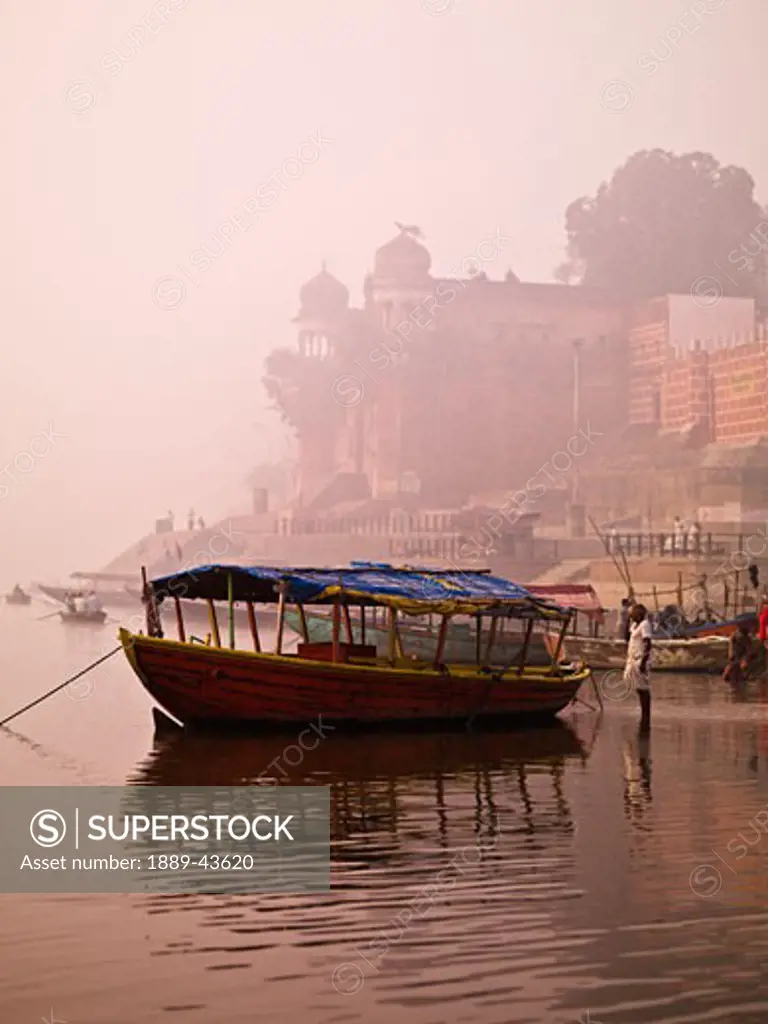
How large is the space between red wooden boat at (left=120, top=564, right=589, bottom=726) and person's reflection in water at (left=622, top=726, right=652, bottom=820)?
4.61 feet

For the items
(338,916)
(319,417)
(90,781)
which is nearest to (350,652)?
(90,781)

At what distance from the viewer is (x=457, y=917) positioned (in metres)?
8.12

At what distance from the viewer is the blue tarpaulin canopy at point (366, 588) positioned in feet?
53.4

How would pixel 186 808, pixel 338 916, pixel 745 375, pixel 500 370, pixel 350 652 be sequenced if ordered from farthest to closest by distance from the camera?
pixel 500 370 < pixel 745 375 < pixel 350 652 < pixel 186 808 < pixel 338 916

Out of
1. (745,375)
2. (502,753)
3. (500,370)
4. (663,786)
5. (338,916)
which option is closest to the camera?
(338,916)

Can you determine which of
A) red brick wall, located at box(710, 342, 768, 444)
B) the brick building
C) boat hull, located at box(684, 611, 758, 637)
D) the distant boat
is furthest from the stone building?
boat hull, located at box(684, 611, 758, 637)

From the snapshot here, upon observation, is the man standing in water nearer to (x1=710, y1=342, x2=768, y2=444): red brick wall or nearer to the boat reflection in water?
the boat reflection in water

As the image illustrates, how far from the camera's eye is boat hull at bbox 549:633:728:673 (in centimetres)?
2555

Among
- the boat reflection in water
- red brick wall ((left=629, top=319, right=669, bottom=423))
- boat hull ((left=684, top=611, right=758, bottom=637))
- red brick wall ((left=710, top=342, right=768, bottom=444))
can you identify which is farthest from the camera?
red brick wall ((left=629, top=319, right=669, bottom=423))

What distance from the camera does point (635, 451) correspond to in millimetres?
67062

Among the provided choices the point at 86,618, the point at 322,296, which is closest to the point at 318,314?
the point at 322,296

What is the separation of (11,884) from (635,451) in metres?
59.5

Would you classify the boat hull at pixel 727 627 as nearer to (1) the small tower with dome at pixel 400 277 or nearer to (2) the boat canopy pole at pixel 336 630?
(2) the boat canopy pole at pixel 336 630

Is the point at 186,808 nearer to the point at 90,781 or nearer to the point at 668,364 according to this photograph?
the point at 90,781
